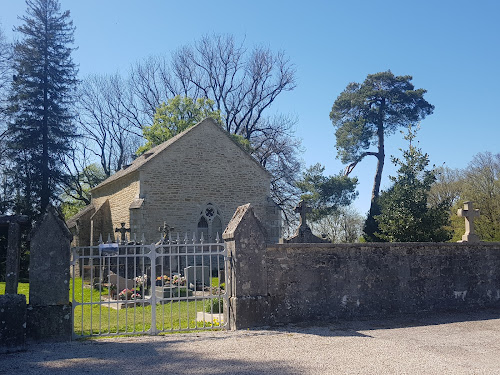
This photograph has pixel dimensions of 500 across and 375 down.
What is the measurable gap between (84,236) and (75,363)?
2215cm

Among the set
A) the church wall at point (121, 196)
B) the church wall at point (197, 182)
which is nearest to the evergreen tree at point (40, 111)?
the church wall at point (121, 196)

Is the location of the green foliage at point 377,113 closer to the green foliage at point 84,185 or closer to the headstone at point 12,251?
the green foliage at point 84,185

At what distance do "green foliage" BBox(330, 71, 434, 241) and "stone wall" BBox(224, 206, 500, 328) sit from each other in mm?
22602

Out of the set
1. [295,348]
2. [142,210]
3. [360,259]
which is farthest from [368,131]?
[295,348]

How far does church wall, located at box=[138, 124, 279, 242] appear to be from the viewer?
21562 mm

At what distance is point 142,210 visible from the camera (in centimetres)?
2083

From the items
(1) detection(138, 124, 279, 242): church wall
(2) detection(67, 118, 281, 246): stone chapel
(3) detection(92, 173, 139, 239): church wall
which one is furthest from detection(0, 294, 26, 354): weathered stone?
(3) detection(92, 173, 139, 239): church wall

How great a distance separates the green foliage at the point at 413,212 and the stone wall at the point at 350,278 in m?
3.36

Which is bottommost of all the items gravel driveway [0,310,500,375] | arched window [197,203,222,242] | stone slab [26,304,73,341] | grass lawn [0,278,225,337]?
gravel driveway [0,310,500,375]

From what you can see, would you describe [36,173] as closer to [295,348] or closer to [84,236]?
[84,236]

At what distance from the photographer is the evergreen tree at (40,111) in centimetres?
2625

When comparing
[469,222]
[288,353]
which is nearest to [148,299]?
[288,353]

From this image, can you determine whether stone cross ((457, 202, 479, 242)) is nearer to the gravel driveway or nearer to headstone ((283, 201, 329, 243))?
the gravel driveway

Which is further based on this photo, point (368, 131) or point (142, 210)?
point (368, 131)
